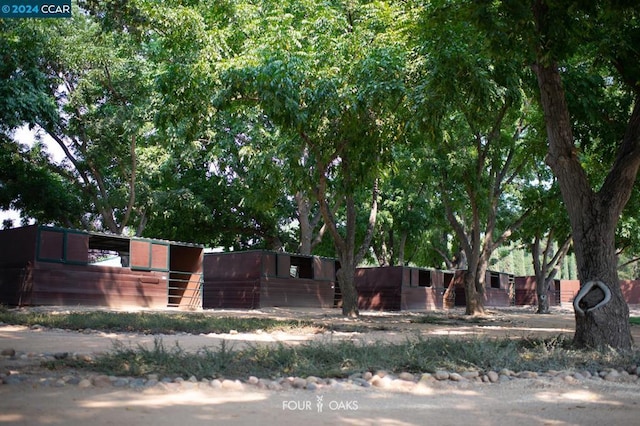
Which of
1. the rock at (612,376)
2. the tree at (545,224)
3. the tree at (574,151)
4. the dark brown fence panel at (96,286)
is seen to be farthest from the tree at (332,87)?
the tree at (545,224)

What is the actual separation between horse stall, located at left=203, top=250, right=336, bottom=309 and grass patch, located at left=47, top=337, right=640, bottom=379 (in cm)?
1568

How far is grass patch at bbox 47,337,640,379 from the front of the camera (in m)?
5.54

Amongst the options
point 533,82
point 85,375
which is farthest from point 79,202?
point 85,375

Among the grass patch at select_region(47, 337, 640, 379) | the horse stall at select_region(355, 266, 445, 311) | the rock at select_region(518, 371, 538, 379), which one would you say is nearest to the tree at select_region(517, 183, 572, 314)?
the horse stall at select_region(355, 266, 445, 311)

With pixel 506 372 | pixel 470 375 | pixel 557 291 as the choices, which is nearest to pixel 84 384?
pixel 470 375

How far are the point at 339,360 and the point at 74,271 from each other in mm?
13824

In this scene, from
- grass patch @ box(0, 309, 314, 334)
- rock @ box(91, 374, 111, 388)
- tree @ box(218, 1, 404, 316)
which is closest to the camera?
rock @ box(91, 374, 111, 388)

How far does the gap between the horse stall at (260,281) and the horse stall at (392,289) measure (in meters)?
3.91

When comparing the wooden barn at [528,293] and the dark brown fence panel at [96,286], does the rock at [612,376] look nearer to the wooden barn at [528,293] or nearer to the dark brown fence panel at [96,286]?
the dark brown fence panel at [96,286]

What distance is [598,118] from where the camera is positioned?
1071 cm

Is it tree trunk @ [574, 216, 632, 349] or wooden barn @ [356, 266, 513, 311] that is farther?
wooden barn @ [356, 266, 513, 311]

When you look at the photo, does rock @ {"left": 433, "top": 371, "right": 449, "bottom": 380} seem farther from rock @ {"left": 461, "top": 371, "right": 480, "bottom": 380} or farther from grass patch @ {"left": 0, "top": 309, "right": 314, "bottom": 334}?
grass patch @ {"left": 0, "top": 309, "right": 314, "bottom": 334}

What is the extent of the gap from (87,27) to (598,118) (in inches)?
787

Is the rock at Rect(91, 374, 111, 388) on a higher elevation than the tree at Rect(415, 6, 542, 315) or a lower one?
lower
